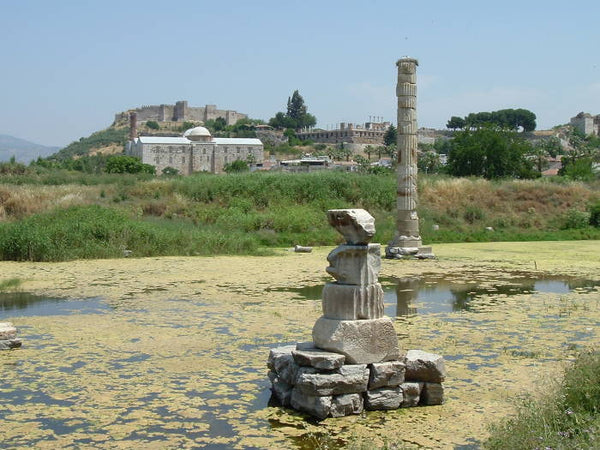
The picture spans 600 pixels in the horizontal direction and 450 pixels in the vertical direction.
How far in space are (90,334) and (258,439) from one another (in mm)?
4831

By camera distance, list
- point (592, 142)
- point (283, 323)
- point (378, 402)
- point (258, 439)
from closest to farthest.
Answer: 1. point (258, 439)
2. point (378, 402)
3. point (283, 323)
4. point (592, 142)

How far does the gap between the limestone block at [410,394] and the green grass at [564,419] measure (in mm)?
917

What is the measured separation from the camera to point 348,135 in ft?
428

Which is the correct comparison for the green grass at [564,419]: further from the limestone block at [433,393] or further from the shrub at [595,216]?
the shrub at [595,216]

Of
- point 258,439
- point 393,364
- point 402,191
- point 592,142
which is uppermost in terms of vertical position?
point 592,142

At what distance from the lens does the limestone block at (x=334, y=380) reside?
681cm

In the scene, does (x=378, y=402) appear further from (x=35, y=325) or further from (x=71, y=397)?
(x=35, y=325)

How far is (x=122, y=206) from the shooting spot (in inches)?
1088

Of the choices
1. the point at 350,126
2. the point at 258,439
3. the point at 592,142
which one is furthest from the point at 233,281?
the point at 350,126

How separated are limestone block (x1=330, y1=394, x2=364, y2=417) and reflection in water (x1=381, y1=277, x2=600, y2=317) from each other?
516 cm

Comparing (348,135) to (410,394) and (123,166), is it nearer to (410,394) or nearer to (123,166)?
(123,166)

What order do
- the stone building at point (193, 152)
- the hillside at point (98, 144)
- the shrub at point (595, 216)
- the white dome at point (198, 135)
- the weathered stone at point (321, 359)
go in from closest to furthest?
1. the weathered stone at point (321, 359)
2. the shrub at point (595, 216)
3. the stone building at point (193, 152)
4. the white dome at point (198, 135)
5. the hillside at point (98, 144)

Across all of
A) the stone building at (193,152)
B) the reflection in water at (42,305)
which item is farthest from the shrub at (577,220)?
the stone building at (193,152)

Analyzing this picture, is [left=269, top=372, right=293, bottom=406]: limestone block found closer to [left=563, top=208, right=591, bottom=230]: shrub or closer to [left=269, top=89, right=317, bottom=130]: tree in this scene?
[left=563, top=208, right=591, bottom=230]: shrub
